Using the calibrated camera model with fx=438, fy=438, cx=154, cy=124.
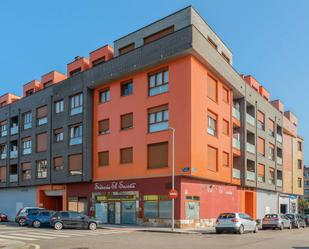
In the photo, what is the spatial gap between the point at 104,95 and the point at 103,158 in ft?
19.0

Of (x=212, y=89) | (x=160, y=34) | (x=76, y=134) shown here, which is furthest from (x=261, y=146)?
(x=76, y=134)

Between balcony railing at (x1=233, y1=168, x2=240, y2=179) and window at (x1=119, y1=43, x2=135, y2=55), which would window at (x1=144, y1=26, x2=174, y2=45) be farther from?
balcony railing at (x1=233, y1=168, x2=240, y2=179)

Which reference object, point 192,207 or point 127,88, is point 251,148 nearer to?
point 192,207

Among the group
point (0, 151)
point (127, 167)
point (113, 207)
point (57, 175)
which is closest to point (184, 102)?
point (127, 167)

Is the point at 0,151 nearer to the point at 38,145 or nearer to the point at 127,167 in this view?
the point at 38,145

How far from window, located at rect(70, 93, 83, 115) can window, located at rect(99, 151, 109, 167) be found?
485cm

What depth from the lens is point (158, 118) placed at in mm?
34812

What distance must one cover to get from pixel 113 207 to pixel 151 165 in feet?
18.6

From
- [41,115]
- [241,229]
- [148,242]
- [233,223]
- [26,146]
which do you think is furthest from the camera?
[26,146]

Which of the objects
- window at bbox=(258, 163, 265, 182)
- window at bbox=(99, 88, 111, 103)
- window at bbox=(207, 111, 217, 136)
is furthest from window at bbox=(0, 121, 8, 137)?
window at bbox=(258, 163, 265, 182)

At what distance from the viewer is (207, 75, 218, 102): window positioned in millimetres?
36506

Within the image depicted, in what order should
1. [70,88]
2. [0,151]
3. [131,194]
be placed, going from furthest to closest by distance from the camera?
[0,151] → [70,88] → [131,194]

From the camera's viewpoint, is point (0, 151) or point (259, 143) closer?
point (259, 143)

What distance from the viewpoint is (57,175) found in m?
43.4
